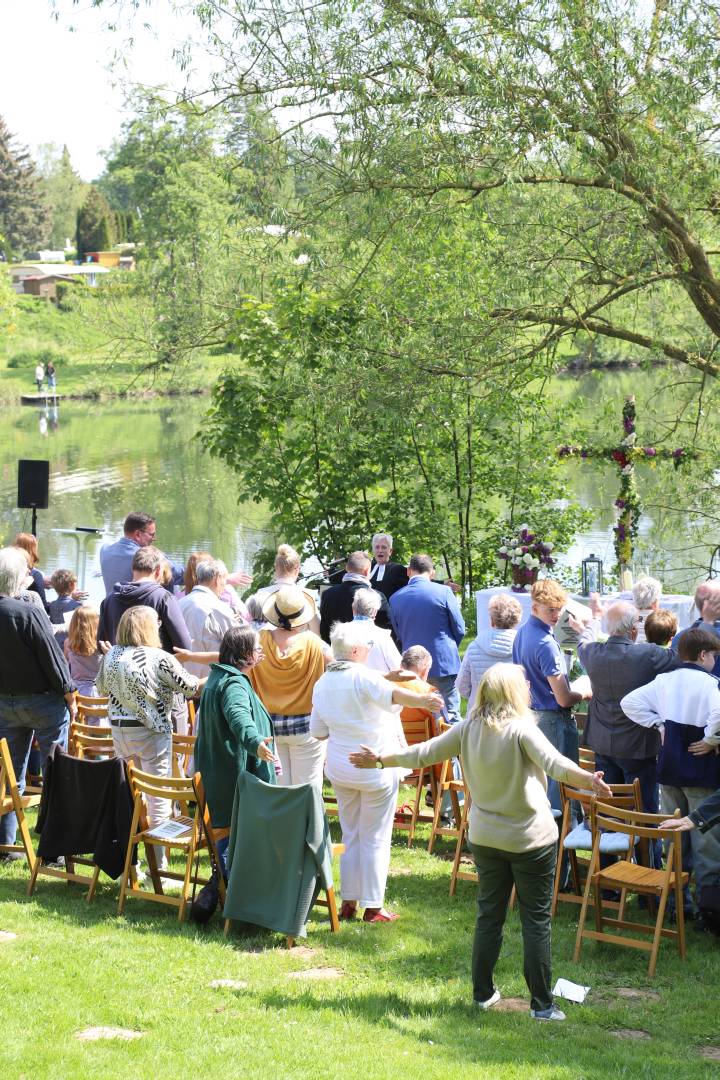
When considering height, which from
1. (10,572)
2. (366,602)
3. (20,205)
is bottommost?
(366,602)

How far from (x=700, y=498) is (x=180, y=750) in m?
7.44

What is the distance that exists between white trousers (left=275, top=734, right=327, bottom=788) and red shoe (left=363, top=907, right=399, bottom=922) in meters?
0.83

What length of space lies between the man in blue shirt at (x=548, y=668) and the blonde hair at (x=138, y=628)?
191cm

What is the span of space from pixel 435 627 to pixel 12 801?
300 cm

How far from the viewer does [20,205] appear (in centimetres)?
8512

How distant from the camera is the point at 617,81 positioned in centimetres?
944

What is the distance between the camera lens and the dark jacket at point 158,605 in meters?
7.30

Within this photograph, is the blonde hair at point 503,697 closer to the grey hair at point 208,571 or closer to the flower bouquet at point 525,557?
the grey hair at point 208,571

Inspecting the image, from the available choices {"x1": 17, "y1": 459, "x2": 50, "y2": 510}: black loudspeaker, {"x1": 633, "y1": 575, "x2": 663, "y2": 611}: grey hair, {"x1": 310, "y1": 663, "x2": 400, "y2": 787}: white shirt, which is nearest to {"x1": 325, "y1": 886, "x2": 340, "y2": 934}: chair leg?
{"x1": 310, "y1": 663, "x2": 400, "y2": 787}: white shirt

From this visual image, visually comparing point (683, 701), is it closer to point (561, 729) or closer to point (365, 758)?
point (561, 729)

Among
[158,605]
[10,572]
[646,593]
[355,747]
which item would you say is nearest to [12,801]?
[10,572]

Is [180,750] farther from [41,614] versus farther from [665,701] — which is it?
[665,701]

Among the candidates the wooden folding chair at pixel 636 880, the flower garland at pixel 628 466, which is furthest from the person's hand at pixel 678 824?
the flower garland at pixel 628 466

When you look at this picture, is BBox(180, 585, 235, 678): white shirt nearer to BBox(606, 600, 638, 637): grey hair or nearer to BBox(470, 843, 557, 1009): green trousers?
BBox(606, 600, 638, 637): grey hair
